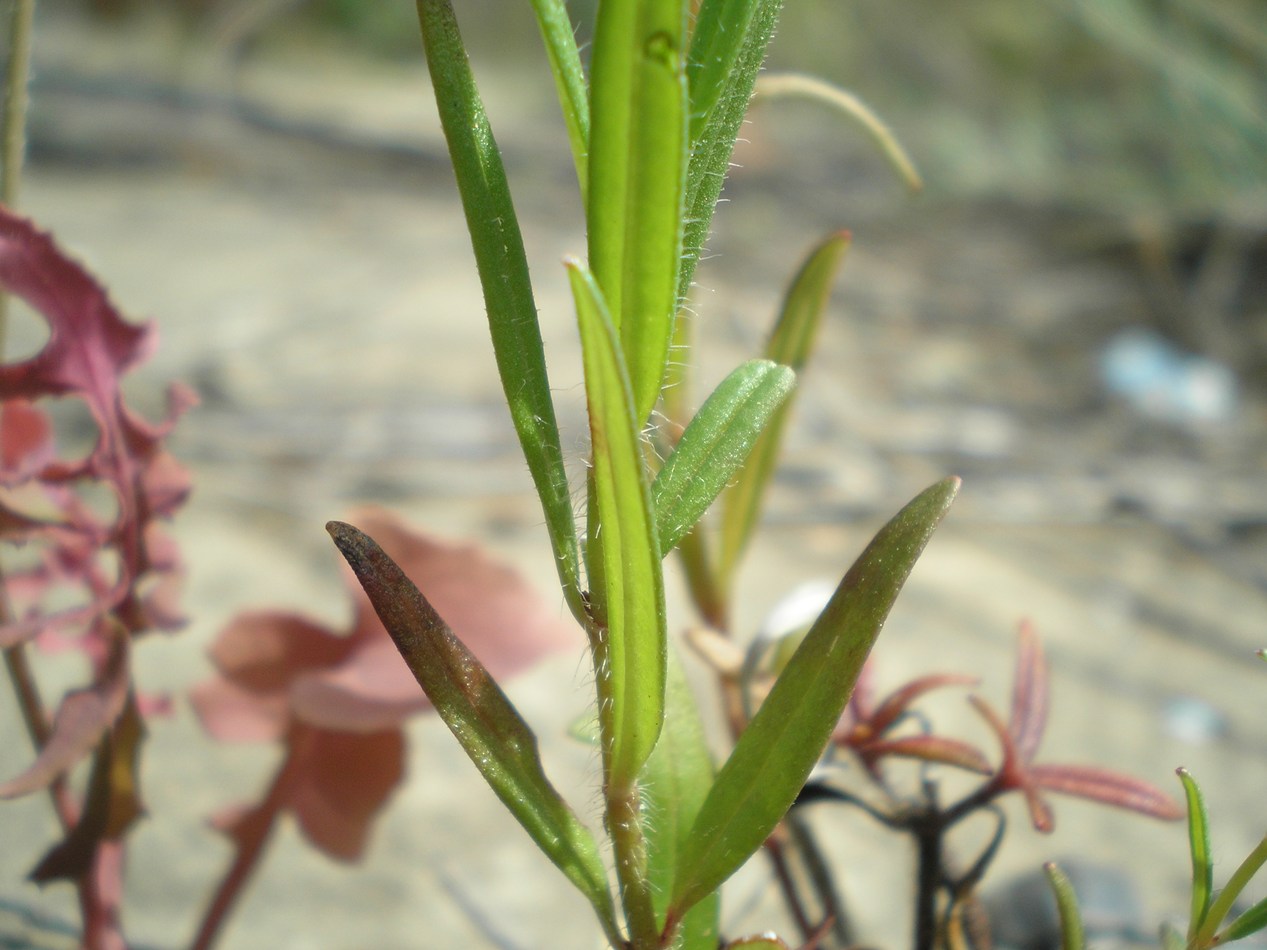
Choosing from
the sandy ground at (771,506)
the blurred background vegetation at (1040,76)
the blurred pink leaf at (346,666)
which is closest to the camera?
the blurred pink leaf at (346,666)

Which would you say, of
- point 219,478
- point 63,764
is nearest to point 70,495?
point 63,764

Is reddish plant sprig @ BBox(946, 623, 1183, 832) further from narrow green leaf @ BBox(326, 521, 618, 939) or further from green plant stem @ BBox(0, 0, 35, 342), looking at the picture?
green plant stem @ BBox(0, 0, 35, 342)

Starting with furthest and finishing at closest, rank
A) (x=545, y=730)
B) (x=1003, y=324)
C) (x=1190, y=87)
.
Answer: (x=1003, y=324) → (x=1190, y=87) → (x=545, y=730)

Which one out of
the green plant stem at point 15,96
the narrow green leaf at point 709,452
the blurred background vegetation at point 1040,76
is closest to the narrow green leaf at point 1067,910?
the narrow green leaf at point 709,452

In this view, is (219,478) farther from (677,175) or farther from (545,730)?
(677,175)

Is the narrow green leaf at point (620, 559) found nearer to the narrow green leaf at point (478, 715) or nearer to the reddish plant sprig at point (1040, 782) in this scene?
the narrow green leaf at point (478, 715)

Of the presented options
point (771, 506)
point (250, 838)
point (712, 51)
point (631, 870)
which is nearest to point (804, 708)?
point (631, 870)

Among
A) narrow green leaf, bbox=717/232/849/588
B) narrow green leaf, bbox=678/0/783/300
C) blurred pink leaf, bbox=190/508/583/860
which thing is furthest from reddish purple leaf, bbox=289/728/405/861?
narrow green leaf, bbox=678/0/783/300
